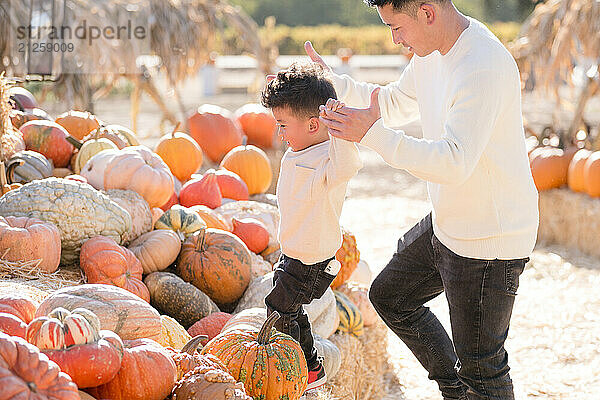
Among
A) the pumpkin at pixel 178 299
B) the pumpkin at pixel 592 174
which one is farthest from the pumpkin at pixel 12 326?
the pumpkin at pixel 592 174

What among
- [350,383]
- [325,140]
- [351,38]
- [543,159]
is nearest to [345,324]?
[350,383]

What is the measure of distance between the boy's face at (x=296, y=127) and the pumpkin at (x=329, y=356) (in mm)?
1012

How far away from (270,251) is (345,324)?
0.64m

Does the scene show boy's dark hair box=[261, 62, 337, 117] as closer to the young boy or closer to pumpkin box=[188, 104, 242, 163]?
the young boy

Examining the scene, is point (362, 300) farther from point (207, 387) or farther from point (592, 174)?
point (592, 174)

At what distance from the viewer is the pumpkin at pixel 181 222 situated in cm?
374

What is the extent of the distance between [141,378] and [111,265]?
1.28 metres

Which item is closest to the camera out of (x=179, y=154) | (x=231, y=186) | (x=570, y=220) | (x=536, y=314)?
(x=231, y=186)

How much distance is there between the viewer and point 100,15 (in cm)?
687

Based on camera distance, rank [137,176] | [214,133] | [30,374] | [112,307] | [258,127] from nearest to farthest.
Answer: [30,374] → [112,307] → [137,176] → [214,133] → [258,127]

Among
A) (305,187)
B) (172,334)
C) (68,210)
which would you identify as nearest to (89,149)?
(68,210)

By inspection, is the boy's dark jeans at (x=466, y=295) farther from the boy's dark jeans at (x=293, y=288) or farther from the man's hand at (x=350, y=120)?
the man's hand at (x=350, y=120)

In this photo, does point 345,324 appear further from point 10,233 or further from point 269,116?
point 269,116

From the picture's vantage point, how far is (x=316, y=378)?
9.05 ft
